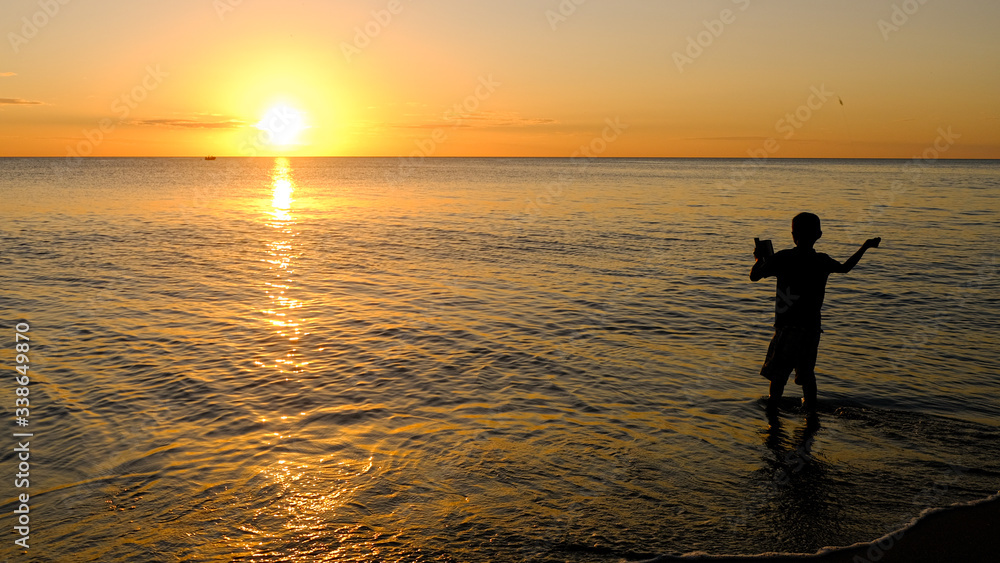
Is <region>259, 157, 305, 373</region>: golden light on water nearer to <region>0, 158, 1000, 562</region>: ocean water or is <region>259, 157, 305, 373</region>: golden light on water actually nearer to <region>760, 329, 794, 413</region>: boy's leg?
<region>0, 158, 1000, 562</region>: ocean water

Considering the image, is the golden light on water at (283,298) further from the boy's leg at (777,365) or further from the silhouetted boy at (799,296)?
the silhouetted boy at (799,296)

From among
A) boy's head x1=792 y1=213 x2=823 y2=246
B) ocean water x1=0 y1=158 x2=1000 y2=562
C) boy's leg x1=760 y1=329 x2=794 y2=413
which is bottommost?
ocean water x1=0 y1=158 x2=1000 y2=562

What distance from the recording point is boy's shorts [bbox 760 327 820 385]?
8047 mm

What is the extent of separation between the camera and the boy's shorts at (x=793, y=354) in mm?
8047

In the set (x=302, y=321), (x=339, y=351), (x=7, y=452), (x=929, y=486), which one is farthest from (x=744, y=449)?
(x=302, y=321)

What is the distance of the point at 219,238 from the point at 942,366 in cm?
2973

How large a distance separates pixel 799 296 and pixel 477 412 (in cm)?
447

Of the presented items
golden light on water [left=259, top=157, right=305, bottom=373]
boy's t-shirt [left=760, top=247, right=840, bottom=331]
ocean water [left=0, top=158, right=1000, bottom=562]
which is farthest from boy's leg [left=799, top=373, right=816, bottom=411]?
golden light on water [left=259, top=157, right=305, bottom=373]

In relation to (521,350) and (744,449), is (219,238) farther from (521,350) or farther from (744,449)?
(744,449)

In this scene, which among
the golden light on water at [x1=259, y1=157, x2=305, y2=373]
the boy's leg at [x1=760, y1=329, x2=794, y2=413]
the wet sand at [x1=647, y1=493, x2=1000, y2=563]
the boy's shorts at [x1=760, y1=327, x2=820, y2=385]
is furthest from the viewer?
the golden light on water at [x1=259, y1=157, x2=305, y2=373]

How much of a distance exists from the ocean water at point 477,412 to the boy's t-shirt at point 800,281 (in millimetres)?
1491

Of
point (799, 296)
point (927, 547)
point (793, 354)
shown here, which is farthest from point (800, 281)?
point (927, 547)

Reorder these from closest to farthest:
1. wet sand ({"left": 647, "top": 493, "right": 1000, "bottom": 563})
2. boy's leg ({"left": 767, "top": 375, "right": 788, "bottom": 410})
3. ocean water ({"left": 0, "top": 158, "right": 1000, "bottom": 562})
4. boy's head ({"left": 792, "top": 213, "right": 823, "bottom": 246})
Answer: wet sand ({"left": 647, "top": 493, "right": 1000, "bottom": 563}) → ocean water ({"left": 0, "top": 158, "right": 1000, "bottom": 562}) → boy's head ({"left": 792, "top": 213, "right": 823, "bottom": 246}) → boy's leg ({"left": 767, "top": 375, "right": 788, "bottom": 410})

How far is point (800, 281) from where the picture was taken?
310 inches
